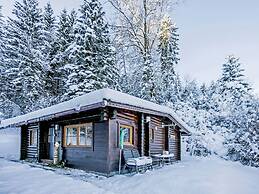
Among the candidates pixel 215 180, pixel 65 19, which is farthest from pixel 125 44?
Result: pixel 215 180

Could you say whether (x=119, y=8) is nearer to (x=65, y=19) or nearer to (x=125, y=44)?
(x=125, y=44)

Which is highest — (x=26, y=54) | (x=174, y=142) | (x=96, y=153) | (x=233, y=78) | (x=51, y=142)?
(x=26, y=54)

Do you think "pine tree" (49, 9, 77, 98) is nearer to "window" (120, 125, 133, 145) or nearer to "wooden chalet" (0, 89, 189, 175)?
"wooden chalet" (0, 89, 189, 175)

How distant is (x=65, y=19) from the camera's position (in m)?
26.7

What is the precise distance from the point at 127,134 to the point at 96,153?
1.73 metres

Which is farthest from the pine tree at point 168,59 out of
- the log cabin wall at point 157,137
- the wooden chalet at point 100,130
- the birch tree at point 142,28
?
the log cabin wall at point 157,137

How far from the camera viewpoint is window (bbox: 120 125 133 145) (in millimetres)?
12539

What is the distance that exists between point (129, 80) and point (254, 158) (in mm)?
14193

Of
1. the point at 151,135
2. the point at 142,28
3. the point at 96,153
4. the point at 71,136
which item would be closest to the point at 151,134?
the point at 151,135

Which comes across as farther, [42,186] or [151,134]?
[151,134]

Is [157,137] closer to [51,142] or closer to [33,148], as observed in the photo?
[51,142]

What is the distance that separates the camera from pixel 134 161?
37.8ft

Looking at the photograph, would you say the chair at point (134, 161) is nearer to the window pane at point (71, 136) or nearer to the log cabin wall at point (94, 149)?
the log cabin wall at point (94, 149)

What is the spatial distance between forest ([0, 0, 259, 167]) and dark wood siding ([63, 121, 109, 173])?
858cm
